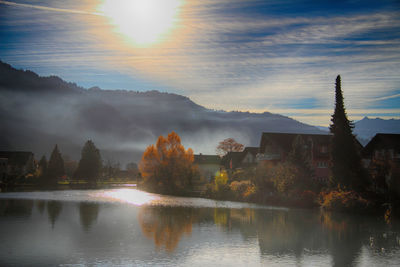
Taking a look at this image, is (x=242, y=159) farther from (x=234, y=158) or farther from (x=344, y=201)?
(x=344, y=201)

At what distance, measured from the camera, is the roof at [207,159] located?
15300cm

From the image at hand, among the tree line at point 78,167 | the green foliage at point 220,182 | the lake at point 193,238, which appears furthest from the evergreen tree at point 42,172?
the lake at point 193,238

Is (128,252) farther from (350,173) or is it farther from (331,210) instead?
(350,173)

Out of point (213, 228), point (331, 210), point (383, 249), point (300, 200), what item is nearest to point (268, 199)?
point (300, 200)

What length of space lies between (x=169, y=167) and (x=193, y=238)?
61.8 metres

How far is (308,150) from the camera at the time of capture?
3282 inches

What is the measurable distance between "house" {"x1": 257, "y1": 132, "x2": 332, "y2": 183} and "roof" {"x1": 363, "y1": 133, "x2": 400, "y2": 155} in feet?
27.2

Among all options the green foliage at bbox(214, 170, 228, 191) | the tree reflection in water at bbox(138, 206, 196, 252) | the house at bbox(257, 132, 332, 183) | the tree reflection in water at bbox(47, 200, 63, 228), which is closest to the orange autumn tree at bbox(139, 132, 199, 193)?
the green foliage at bbox(214, 170, 228, 191)

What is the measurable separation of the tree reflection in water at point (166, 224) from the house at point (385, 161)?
2424 cm

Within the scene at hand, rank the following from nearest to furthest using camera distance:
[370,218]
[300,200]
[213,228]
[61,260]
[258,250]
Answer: [61,260] → [258,250] → [213,228] → [370,218] → [300,200]

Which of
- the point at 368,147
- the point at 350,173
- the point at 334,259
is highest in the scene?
the point at 368,147

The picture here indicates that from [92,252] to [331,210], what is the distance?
37.0 m

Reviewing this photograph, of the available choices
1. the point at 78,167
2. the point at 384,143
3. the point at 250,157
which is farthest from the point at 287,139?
the point at 78,167

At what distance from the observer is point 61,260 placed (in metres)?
25.2
